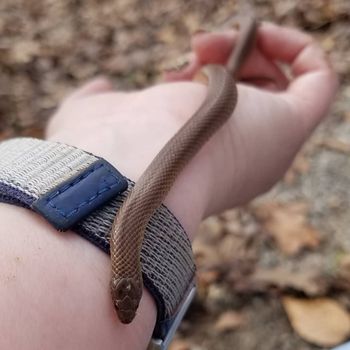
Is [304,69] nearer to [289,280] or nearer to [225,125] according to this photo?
[225,125]

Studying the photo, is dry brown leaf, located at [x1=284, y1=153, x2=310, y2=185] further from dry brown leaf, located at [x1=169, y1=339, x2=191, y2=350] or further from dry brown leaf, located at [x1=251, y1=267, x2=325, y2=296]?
dry brown leaf, located at [x1=169, y1=339, x2=191, y2=350]

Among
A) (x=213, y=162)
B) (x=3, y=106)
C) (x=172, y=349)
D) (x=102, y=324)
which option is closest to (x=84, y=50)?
(x=3, y=106)

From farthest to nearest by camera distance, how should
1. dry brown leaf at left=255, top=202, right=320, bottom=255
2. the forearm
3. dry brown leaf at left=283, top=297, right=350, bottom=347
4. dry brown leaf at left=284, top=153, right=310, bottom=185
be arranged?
dry brown leaf at left=284, top=153, right=310, bottom=185, dry brown leaf at left=255, top=202, right=320, bottom=255, dry brown leaf at left=283, top=297, right=350, bottom=347, the forearm

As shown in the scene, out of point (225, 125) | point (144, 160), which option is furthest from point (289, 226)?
point (144, 160)

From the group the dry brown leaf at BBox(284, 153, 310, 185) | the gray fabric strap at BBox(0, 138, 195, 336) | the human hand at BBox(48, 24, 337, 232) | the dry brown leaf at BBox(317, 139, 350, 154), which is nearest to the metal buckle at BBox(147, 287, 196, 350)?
the gray fabric strap at BBox(0, 138, 195, 336)

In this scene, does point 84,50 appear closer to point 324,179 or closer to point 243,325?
point 324,179

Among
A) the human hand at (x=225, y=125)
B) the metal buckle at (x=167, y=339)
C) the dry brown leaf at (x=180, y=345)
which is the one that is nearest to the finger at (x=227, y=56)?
the human hand at (x=225, y=125)
